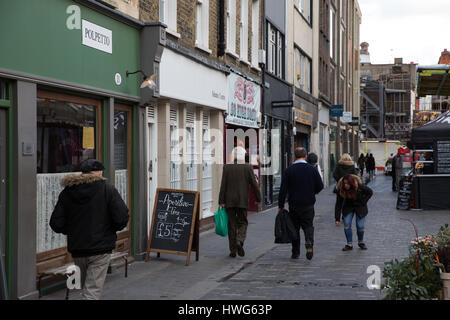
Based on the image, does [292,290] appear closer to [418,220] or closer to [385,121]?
Answer: [418,220]

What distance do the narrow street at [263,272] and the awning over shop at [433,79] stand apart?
9.08ft

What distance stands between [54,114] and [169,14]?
505 cm

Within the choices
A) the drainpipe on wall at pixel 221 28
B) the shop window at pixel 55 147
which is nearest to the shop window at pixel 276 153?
the drainpipe on wall at pixel 221 28

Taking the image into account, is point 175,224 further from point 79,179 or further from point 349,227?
point 79,179

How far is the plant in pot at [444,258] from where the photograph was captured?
6070 mm

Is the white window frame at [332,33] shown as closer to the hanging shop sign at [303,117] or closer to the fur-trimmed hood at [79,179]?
the hanging shop sign at [303,117]

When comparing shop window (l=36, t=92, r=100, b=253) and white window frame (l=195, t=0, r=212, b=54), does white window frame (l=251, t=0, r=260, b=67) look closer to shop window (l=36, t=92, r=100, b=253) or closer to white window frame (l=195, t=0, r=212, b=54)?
white window frame (l=195, t=0, r=212, b=54)

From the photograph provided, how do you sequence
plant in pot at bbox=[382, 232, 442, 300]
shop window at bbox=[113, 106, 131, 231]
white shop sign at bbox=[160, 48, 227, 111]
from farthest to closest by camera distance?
white shop sign at bbox=[160, 48, 227, 111], shop window at bbox=[113, 106, 131, 231], plant in pot at bbox=[382, 232, 442, 300]

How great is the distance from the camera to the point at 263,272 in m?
9.41

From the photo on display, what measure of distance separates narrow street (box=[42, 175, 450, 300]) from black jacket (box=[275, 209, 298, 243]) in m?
0.35

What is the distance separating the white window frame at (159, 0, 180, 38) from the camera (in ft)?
41.1

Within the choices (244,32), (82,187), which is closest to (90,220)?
(82,187)

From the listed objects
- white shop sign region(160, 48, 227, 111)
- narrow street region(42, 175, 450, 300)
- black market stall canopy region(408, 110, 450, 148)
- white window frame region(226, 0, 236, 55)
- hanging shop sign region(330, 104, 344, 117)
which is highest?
white window frame region(226, 0, 236, 55)

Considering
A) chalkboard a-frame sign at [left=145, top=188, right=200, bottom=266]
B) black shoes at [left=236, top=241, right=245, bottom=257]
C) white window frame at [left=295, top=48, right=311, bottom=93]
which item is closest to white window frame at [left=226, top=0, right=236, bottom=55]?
black shoes at [left=236, top=241, right=245, bottom=257]
